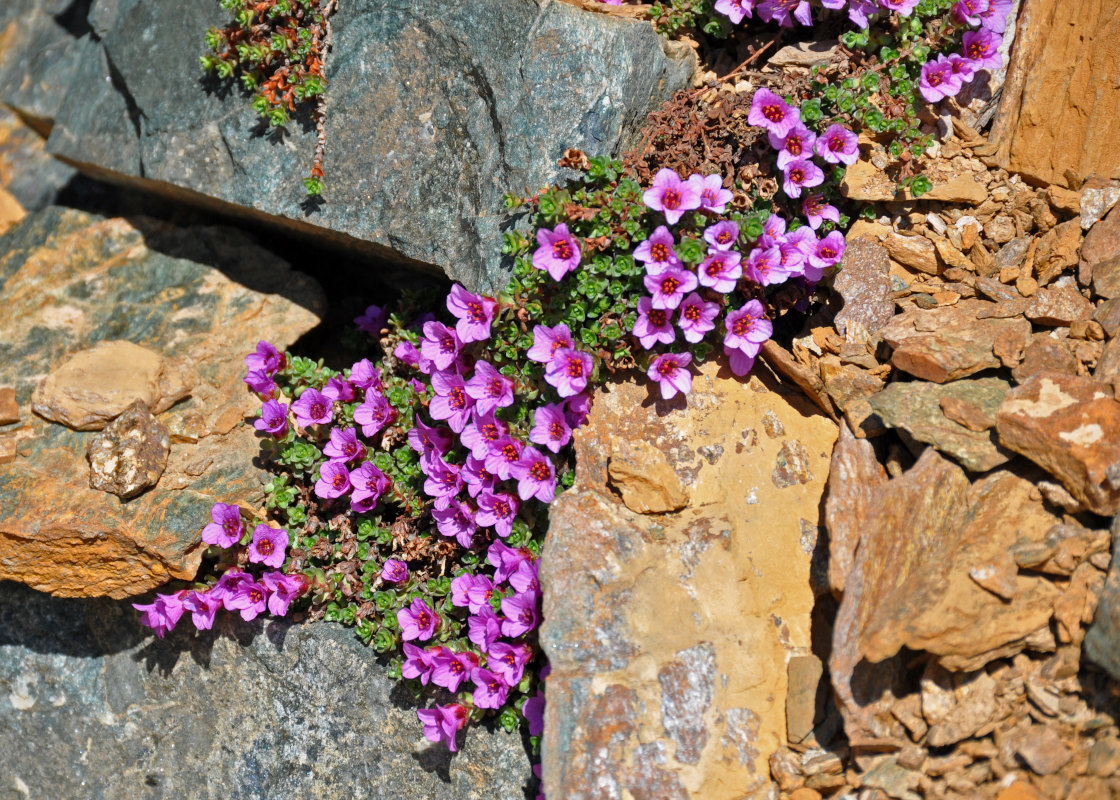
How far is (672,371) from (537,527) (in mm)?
1040

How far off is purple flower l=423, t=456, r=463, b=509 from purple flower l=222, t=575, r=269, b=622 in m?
1.01

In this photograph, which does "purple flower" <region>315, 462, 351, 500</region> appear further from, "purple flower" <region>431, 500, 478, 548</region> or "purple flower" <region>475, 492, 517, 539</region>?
"purple flower" <region>475, 492, 517, 539</region>

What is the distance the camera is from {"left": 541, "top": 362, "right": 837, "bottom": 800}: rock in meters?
3.56

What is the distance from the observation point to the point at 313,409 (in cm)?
478

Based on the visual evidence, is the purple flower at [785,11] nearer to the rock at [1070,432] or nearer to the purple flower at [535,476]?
the rock at [1070,432]

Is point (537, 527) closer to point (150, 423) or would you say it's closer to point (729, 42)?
point (150, 423)

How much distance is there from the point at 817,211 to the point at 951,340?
37.4 inches

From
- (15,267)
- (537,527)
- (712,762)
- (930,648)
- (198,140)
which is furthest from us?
(15,267)

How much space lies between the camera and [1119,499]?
3.30m

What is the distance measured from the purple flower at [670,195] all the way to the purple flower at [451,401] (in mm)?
1305

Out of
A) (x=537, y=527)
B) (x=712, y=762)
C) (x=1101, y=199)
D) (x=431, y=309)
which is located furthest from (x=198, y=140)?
(x=1101, y=199)

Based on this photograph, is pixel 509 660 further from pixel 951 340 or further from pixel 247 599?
pixel 951 340

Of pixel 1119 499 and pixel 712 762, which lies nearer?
pixel 1119 499

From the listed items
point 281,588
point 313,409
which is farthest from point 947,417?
point 281,588
